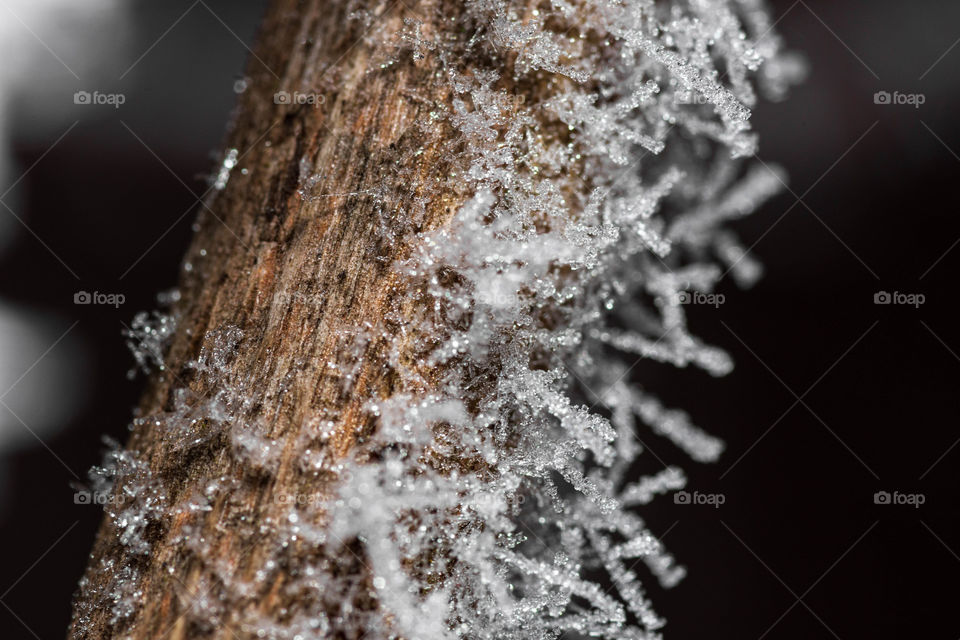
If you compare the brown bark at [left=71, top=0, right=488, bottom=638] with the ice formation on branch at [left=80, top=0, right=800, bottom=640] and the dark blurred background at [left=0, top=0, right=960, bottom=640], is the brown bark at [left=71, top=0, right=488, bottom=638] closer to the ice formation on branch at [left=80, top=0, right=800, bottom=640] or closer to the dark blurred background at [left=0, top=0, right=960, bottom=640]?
the ice formation on branch at [left=80, top=0, right=800, bottom=640]

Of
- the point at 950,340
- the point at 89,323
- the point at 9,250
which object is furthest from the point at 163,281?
the point at 950,340

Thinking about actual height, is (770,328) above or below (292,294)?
above

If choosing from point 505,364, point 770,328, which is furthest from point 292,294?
point 770,328

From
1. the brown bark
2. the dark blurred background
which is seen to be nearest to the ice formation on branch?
the brown bark

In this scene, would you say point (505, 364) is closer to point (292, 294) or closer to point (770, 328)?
point (292, 294)

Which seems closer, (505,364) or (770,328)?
(505,364)
